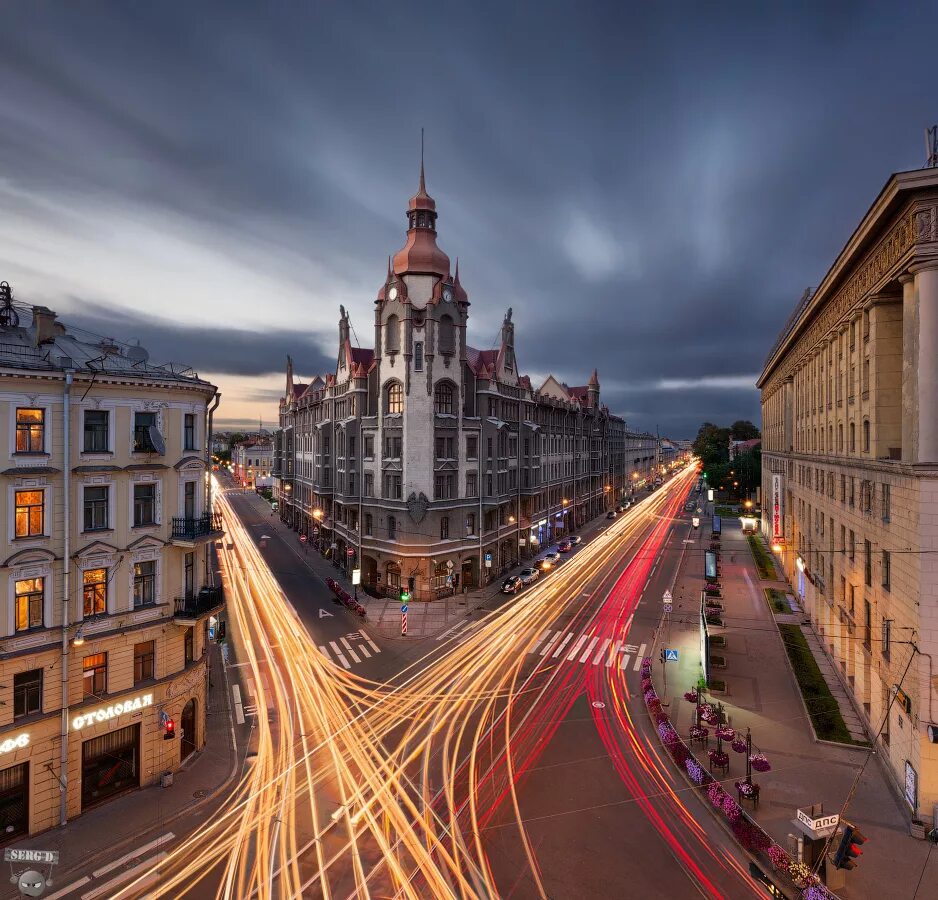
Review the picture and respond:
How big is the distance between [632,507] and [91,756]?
103 meters

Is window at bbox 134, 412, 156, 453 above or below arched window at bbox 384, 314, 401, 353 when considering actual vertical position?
below

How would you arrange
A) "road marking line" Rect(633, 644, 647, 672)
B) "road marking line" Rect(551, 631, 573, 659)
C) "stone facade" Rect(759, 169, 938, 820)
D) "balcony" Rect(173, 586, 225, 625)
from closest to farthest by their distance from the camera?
"stone facade" Rect(759, 169, 938, 820) < "balcony" Rect(173, 586, 225, 625) < "road marking line" Rect(633, 644, 647, 672) < "road marking line" Rect(551, 631, 573, 659)

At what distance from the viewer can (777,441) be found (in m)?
65.1

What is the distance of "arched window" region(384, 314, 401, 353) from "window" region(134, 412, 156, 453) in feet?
88.3

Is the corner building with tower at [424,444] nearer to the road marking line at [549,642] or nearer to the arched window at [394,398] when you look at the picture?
the arched window at [394,398]

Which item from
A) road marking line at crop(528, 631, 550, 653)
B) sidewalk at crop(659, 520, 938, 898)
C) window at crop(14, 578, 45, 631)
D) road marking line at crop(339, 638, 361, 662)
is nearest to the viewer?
sidewalk at crop(659, 520, 938, 898)

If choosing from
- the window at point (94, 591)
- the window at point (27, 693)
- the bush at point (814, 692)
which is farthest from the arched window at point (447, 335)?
the window at point (27, 693)

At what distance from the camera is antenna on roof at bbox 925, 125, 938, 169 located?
62.2 feet

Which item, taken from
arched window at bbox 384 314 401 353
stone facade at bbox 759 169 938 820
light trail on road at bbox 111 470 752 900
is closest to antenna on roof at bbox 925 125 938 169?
stone facade at bbox 759 169 938 820

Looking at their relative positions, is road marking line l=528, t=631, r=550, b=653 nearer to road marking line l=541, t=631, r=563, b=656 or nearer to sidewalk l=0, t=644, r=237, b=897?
road marking line l=541, t=631, r=563, b=656

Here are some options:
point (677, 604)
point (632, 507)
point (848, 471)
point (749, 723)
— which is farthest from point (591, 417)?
point (749, 723)

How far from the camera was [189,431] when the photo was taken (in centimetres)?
2303

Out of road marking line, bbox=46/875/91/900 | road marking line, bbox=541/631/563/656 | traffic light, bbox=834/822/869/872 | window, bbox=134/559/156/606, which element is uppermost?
window, bbox=134/559/156/606

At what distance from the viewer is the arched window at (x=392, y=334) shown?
46344mm
